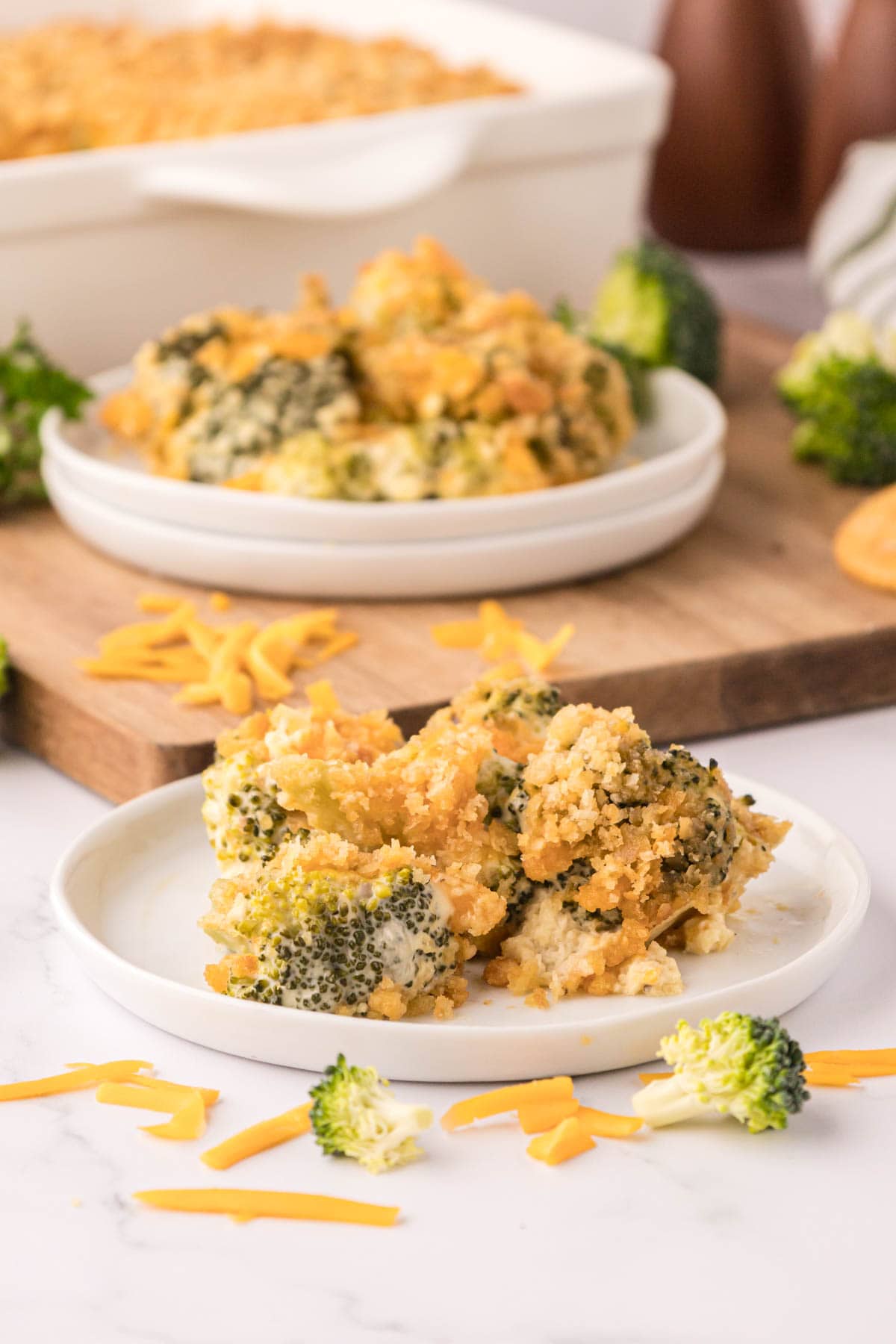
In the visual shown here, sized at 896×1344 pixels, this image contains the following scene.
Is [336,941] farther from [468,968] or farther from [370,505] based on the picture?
[370,505]

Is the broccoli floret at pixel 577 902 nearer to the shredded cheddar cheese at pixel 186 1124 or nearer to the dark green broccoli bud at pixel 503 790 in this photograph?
the dark green broccoli bud at pixel 503 790

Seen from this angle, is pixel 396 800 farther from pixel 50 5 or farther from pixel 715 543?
pixel 50 5

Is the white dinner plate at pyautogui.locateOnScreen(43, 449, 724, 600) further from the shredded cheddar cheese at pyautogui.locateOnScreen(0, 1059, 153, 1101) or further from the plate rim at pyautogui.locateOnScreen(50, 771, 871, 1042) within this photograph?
the shredded cheddar cheese at pyautogui.locateOnScreen(0, 1059, 153, 1101)

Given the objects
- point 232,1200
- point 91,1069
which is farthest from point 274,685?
point 232,1200

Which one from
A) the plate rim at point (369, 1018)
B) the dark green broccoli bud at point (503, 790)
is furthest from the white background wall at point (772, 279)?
the dark green broccoli bud at point (503, 790)

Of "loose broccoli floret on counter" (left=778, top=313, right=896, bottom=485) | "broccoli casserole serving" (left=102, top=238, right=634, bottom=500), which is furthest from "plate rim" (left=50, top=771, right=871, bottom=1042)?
"loose broccoli floret on counter" (left=778, top=313, right=896, bottom=485)

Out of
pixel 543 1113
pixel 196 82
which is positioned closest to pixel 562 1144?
pixel 543 1113
